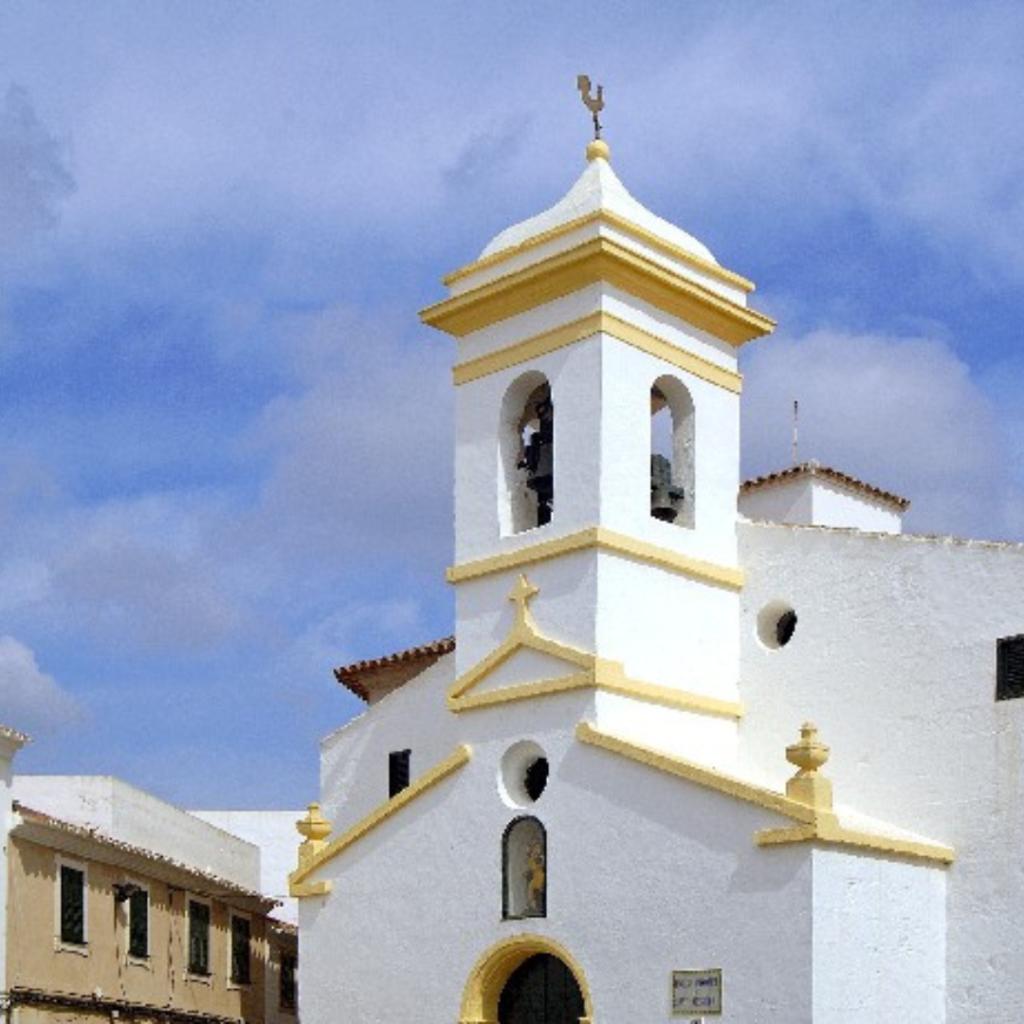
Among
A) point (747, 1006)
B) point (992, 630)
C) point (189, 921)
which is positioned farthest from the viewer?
point (189, 921)

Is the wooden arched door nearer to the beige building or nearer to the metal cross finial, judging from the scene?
the metal cross finial

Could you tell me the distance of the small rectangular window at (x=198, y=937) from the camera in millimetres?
27828

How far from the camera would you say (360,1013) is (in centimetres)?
2069

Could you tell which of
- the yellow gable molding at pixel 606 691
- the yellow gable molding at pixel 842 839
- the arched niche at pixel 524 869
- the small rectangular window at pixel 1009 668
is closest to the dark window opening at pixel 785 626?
the yellow gable molding at pixel 606 691

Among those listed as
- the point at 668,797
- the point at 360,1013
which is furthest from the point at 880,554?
the point at 360,1013

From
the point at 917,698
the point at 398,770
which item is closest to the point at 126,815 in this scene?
the point at 398,770

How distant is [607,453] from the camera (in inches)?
785

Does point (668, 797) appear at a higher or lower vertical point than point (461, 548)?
lower

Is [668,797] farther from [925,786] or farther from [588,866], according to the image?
[925,786]

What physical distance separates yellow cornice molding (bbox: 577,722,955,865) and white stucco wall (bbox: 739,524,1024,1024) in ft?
1.83

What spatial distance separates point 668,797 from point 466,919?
2.74 m

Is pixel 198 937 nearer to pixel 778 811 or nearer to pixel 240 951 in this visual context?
pixel 240 951

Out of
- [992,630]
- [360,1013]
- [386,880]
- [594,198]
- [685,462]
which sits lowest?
[360,1013]

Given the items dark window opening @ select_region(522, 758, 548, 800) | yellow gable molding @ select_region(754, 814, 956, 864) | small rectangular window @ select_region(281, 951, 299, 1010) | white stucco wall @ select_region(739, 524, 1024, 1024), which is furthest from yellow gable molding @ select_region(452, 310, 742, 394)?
small rectangular window @ select_region(281, 951, 299, 1010)
